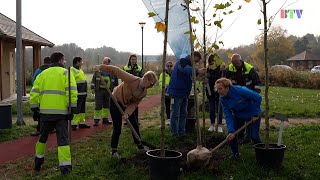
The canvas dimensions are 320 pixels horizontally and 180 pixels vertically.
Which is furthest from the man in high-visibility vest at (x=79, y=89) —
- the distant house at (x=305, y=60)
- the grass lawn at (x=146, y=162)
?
the distant house at (x=305, y=60)

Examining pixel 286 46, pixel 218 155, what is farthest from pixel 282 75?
pixel 286 46

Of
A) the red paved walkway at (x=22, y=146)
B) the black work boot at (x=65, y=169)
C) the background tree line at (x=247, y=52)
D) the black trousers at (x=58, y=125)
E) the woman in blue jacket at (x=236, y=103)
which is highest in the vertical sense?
the background tree line at (x=247, y=52)

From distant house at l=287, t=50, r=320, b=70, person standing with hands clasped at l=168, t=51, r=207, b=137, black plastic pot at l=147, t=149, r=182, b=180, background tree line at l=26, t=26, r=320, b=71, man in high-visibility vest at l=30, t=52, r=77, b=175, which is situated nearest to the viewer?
black plastic pot at l=147, t=149, r=182, b=180

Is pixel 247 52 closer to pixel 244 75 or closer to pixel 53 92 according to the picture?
pixel 244 75

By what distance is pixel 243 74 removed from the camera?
7789 millimetres

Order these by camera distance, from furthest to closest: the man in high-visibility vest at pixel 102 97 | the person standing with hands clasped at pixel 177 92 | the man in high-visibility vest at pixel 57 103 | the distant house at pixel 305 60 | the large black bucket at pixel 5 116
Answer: the distant house at pixel 305 60 → the man in high-visibility vest at pixel 102 97 → the large black bucket at pixel 5 116 → the person standing with hands clasped at pixel 177 92 → the man in high-visibility vest at pixel 57 103

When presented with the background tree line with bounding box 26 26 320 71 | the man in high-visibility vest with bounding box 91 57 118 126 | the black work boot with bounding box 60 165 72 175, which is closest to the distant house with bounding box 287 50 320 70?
the background tree line with bounding box 26 26 320 71

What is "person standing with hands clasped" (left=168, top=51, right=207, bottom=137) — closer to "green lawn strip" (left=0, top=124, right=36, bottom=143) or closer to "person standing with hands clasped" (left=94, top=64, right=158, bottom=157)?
"person standing with hands clasped" (left=94, top=64, right=158, bottom=157)

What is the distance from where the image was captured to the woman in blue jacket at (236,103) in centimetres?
574

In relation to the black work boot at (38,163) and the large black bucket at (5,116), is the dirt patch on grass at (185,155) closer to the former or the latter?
the black work boot at (38,163)

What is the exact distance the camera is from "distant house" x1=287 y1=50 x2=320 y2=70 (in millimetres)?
81688

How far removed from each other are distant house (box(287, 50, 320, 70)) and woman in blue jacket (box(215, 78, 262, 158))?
77616mm

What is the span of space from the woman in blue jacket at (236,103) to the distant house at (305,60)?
7762cm

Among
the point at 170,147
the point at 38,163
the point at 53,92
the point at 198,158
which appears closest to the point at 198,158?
the point at 198,158
